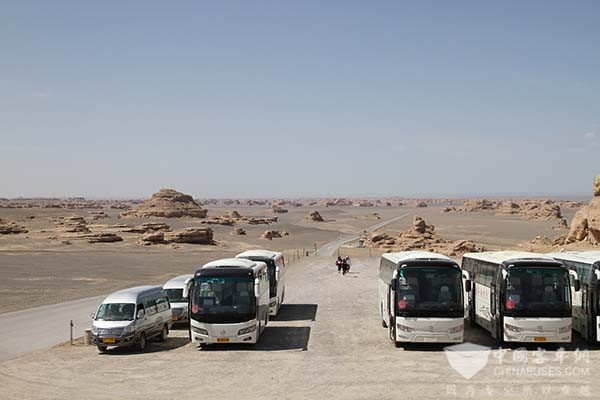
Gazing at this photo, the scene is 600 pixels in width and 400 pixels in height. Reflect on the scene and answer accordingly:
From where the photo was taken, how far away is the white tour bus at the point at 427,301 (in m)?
23.2

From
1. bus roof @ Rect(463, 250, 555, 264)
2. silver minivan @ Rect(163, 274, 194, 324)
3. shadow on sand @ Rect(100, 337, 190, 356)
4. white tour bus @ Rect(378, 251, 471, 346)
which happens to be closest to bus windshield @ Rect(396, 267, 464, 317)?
white tour bus @ Rect(378, 251, 471, 346)

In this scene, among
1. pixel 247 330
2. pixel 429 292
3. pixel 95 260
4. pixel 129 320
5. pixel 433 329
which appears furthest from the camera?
pixel 95 260

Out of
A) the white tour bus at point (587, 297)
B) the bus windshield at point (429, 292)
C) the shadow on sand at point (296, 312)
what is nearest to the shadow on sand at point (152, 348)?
the shadow on sand at point (296, 312)

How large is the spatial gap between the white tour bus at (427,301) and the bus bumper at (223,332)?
5.66 metres

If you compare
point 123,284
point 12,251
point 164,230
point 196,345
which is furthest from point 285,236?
point 196,345

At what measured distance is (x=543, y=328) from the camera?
22594 millimetres

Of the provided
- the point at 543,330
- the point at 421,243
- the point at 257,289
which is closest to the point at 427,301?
the point at 543,330

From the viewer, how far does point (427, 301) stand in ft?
76.8

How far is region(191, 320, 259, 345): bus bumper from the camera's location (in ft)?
78.6

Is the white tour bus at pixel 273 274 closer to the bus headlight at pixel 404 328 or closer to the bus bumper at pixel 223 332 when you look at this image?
the bus bumper at pixel 223 332

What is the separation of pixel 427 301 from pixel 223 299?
7784 mm

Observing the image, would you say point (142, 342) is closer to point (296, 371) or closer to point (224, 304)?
point (224, 304)

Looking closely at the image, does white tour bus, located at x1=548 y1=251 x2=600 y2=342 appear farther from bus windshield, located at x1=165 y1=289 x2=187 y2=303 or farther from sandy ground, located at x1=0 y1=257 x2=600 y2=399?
bus windshield, located at x1=165 y1=289 x2=187 y2=303

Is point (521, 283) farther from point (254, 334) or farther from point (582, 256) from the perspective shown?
point (254, 334)
